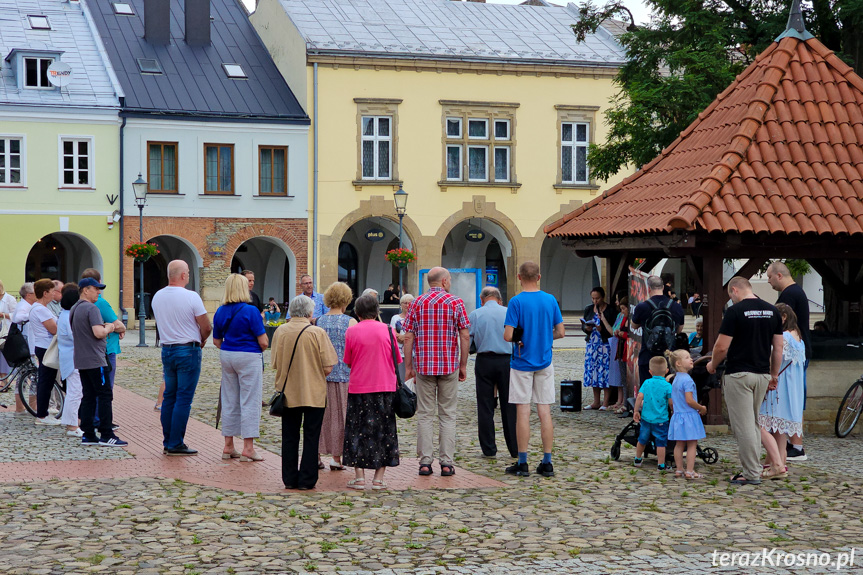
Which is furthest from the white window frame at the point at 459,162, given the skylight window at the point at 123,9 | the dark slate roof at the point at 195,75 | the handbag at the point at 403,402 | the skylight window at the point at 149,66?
the handbag at the point at 403,402

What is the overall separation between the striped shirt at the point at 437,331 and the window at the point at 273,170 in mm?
26695

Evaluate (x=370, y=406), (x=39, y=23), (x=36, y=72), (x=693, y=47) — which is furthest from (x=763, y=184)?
(x=39, y=23)

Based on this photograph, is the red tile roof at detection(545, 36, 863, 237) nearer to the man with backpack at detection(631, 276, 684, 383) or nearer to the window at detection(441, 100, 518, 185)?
the man with backpack at detection(631, 276, 684, 383)

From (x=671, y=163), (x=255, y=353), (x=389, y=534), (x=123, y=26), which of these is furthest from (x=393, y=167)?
(x=389, y=534)

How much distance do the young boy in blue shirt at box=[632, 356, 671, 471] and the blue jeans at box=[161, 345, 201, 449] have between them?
13.5ft

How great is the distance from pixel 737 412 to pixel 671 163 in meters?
5.35

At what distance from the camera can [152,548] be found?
7230 millimetres

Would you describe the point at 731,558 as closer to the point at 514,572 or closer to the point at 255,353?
the point at 514,572

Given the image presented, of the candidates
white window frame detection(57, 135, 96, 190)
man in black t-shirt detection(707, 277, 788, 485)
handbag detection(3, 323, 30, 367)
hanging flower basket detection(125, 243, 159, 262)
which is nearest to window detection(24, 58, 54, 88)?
white window frame detection(57, 135, 96, 190)

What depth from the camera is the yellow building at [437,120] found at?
36.8m

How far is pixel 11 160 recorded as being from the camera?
33844 millimetres

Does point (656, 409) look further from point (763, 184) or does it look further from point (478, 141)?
point (478, 141)

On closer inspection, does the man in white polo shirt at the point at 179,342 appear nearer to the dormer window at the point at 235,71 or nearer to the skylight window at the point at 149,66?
the skylight window at the point at 149,66

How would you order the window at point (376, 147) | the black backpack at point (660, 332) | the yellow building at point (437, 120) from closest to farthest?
the black backpack at point (660, 332), the yellow building at point (437, 120), the window at point (376, 147)
